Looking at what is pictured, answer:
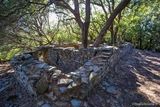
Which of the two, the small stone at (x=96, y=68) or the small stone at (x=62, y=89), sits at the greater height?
the small stone at (x=96, y=68)

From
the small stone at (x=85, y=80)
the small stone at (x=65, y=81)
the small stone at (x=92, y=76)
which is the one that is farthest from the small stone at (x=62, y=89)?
the small stone at (x=92, y=76)

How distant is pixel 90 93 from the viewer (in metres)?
4.63

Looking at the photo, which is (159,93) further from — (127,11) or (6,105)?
(127,11)

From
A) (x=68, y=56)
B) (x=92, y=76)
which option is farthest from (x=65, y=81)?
(x=68, y=56)

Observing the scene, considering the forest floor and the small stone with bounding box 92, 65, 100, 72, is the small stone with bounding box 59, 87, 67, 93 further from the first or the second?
the small stone with bounding box 92, 65, 100, 72

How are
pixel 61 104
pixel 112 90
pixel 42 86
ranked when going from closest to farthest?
pixel 61 104 → pixel 42 86 → pixel 112 90

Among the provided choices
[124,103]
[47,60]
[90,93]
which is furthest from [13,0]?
[124,103]

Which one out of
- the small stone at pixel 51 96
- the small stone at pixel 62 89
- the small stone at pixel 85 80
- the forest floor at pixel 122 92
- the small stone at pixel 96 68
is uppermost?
the small stone at pixel 96 68

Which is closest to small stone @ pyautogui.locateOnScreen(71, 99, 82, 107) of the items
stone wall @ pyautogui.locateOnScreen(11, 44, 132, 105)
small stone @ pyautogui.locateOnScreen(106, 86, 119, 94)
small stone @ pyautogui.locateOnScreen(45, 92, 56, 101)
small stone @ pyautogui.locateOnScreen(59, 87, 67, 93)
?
stone wall @ pyautogui.locateOnScreen(11, 44, 132, 105)

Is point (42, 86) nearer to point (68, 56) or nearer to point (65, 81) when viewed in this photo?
point (65, 81)

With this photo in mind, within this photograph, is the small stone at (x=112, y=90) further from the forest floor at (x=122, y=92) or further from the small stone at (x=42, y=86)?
the small stone at (x=42, y=86)

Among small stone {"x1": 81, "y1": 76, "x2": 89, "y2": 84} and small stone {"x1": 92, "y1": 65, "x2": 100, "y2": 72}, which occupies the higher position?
small stone {"x1": 92, "y1": 65, "x2": 100, "y2": 72}

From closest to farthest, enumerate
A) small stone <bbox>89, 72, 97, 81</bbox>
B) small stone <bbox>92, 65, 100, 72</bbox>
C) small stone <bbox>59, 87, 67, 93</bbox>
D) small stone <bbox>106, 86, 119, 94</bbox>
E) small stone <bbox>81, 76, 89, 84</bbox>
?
small stone <bbox>59, 87, 67, 93</bbox>, small stone <bbox>81, 76, 89, 84</bbox>, small stone <bbox>89, 72, 97, 81</bbox>, small stone <bbox>106, 86, 119, 94</bbox>, small stone <bbox>92, 65, 100, 72</bbox>

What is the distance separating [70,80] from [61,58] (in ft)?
12.6
